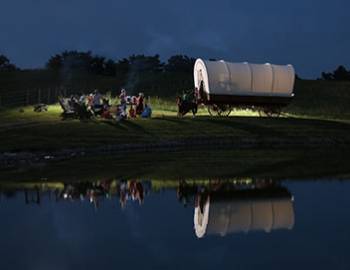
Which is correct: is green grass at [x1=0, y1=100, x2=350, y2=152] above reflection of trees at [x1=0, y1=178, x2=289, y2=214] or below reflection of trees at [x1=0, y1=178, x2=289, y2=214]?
above

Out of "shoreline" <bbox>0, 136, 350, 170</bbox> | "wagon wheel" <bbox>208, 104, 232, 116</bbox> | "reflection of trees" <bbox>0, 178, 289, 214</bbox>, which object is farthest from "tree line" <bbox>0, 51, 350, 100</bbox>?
"reflection of trees" <bbox>0, 178, 289, 214</bbox>

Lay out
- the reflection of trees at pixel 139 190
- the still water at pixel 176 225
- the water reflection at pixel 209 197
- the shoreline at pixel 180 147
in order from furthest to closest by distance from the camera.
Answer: the shoreline at pixel 180 147 < the reflection of trees at pixel 139 190 < the water reflection at pixel 209 197 < the still water at pixel 176 225

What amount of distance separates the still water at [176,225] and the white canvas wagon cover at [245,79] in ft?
67.2

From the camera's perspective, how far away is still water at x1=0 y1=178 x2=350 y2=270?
351 inches

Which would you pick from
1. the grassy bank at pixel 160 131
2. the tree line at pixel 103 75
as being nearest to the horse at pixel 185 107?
the grassy bank at pixel 160 131

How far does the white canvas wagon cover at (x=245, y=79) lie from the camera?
36.6 m

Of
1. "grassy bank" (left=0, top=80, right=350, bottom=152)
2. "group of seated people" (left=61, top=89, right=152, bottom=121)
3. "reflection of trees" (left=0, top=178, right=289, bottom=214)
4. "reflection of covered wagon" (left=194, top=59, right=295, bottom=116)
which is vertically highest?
"reflection of covered wagon" (left=194, top=59, right=295, bottom=116)

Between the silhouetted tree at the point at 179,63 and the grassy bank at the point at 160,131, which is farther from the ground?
the silhouetted tree at the point at 179,63

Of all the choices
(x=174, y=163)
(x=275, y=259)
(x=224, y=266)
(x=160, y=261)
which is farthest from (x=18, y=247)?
(x=174, y=163)

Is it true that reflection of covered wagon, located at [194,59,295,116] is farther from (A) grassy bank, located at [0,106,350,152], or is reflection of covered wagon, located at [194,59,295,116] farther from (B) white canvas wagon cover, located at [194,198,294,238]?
(B) white canvas wagon cover, located at [194,198,294,238]

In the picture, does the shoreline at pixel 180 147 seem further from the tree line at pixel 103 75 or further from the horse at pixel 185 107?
the tree line at pixel 103 75

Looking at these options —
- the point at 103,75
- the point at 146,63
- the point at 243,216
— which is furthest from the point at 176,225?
the point at 146,63

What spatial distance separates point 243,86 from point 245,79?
0.43 m

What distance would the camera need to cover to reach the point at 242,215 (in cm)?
1198
